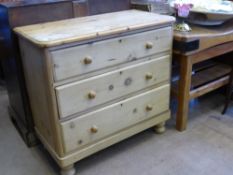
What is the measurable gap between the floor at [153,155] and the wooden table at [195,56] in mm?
171

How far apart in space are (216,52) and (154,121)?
0.63 meters

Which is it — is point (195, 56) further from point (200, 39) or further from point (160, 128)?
point (160, 128)

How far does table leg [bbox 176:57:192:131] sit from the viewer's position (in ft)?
5.85

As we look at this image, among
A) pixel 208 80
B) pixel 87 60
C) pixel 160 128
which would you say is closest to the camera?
pixel 87 60

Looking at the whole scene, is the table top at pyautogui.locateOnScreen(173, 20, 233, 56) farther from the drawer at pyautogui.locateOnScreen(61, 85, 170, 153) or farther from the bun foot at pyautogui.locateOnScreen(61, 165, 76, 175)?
the bun foot at pyautogui.locateOnScreen(61, 165, 76, 175)

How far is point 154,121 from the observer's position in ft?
6.12

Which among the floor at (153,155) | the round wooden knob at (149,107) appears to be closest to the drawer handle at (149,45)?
the round wooden knob at (149,107)

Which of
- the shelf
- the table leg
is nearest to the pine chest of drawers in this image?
the table leg

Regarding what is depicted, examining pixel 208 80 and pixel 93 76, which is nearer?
pixel 93 76

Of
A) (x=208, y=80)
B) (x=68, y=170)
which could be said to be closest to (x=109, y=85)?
(x=68, y=170)

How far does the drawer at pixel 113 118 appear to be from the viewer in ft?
4.90

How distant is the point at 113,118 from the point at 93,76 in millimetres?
307

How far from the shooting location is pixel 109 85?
1530mm

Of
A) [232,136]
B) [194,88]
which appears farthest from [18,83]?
[232,136]
